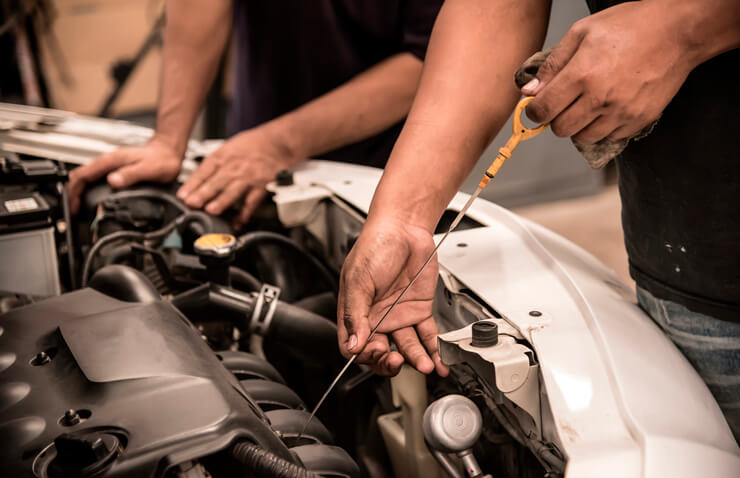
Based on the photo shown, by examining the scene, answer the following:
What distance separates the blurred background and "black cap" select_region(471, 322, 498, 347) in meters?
2.89

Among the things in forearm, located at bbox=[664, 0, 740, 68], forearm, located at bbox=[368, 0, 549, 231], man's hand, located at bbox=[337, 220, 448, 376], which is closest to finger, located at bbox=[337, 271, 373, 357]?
man's hand, located at bbox=[337, 220, 448, 376]

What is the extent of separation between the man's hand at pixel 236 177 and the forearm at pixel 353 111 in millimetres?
65

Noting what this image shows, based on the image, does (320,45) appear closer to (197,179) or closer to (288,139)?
(288,139)

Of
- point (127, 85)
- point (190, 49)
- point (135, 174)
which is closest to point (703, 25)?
point (135, 174)

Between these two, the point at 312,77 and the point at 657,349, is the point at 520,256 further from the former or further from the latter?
the point at 312,77

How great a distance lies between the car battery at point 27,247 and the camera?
3.29 feet

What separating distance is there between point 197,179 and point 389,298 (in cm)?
57

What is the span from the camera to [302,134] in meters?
1.43

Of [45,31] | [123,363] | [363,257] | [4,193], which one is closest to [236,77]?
[4,193]

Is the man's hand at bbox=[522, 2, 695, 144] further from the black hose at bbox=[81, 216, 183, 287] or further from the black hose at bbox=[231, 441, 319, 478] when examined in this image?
the black hose at bbox=[81, 216, 183, 287]

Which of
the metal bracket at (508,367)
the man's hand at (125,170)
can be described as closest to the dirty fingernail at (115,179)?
the man's hand at (125,170)

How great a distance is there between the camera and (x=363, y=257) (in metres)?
0.84

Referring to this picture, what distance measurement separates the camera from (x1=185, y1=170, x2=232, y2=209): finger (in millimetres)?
1244

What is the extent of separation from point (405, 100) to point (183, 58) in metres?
0.58
